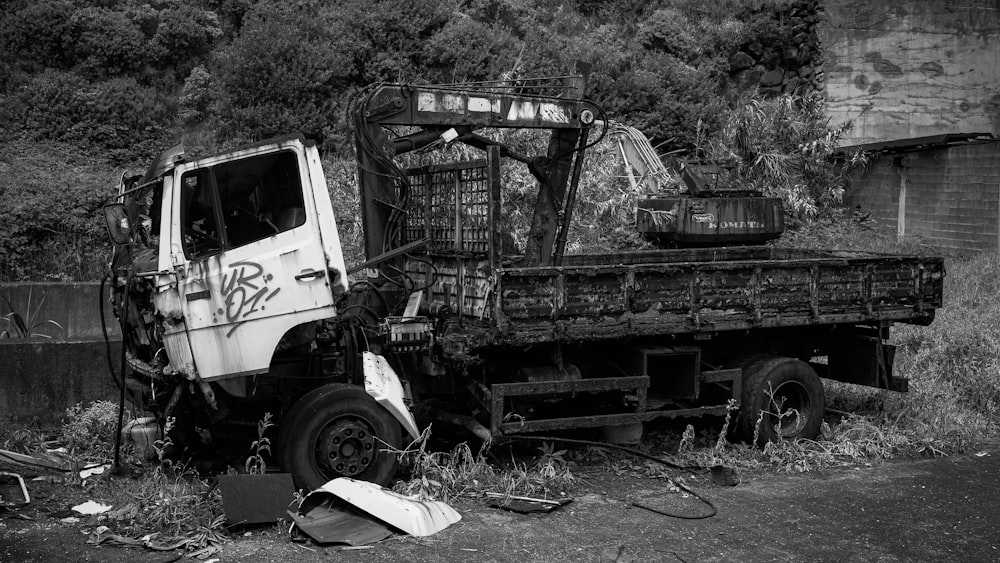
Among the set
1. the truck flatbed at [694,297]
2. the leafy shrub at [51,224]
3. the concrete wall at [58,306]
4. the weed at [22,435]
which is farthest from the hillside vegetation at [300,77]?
the truck flatbed at [694,297]

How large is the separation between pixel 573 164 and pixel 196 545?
529cm

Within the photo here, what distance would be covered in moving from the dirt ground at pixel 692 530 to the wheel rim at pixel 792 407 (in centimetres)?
97

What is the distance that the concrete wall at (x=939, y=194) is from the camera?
18.4 metres

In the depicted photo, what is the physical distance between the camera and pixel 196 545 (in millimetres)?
5734

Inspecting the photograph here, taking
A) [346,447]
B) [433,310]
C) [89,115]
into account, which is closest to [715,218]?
[433,310]

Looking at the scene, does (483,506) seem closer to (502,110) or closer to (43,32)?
(502,110)

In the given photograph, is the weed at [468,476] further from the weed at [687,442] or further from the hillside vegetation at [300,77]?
the hillside vegetation at [300,77]

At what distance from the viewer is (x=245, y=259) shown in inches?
253

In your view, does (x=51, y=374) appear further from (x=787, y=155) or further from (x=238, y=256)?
(x=787, y=155)

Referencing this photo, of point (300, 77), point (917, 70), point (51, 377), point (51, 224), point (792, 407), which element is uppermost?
point (917, 70)

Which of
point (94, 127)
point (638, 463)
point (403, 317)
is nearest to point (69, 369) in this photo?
point (403, 317)

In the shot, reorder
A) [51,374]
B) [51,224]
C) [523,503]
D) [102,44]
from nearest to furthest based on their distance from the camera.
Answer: [523,503]
[51,374]
[51,224]
[102,44]

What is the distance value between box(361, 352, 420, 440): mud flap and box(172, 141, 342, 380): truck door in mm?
574

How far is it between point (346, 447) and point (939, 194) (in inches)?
655
